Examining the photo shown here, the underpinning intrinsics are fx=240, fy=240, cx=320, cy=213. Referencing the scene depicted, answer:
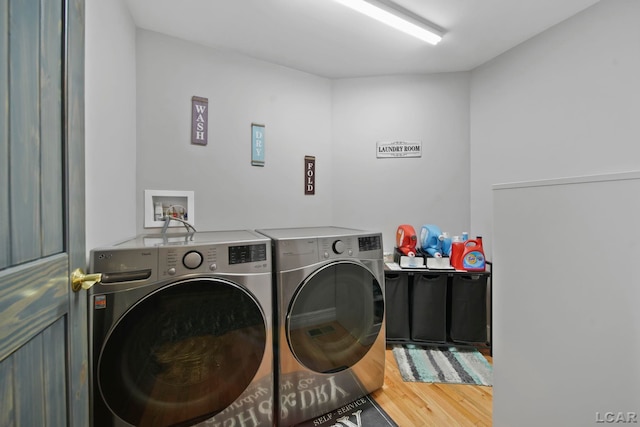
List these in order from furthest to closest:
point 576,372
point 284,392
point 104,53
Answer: point 284,392 < point 104,53 < point 576,372

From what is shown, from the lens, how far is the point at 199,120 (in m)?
1.82

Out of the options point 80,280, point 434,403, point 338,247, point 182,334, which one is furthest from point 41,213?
point 434,403

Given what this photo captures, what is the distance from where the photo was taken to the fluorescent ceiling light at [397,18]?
1.46m

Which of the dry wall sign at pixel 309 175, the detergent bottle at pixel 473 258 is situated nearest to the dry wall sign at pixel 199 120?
the dry wall sign at pixel 309 175

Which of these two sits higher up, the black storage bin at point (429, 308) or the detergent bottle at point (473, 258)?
the detergent bottle at point (473, 258)

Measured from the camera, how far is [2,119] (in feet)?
1.49

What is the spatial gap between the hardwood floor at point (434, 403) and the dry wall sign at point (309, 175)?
5.25ft

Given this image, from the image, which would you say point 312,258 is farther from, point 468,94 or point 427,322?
point 468,94

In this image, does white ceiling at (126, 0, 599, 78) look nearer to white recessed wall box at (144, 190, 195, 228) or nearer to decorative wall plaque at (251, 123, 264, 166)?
decorative wall plaque at (251, 123, 264, 166)

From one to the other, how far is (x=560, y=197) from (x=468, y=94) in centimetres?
200

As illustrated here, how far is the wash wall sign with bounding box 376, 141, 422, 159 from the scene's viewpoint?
7.67ft

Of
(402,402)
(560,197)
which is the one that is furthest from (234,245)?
(402,402)

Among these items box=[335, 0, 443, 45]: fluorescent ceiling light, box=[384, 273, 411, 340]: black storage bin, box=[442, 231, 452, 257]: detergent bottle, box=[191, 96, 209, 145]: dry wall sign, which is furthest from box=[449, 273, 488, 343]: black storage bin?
box=[191, 96, 209, 145]: dry wall sign

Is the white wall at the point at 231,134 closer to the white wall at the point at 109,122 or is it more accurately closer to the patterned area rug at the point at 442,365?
the white wall at the point at 109,122
